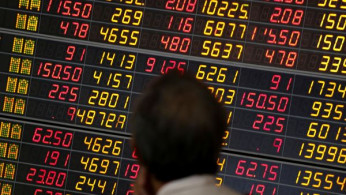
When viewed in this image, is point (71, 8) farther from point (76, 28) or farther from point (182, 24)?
point (182, 24)

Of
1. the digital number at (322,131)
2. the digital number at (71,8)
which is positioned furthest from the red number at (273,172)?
the digital number at (71,8)

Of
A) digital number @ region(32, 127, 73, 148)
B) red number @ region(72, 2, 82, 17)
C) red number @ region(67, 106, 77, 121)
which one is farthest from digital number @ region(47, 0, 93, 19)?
digital number @ region(32, 127, 73, 148)

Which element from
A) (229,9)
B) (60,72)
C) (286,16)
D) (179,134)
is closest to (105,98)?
(60,72)

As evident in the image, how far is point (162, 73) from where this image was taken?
507cm

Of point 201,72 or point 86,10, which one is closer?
point 201,72

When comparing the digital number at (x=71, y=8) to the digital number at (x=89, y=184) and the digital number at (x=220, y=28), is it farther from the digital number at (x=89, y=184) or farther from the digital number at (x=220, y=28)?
the digital number at (x=89, y=184)

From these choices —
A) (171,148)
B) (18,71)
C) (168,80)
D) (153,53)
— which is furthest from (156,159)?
(18,71)

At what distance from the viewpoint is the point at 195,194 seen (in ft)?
4.88

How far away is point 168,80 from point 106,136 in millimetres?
3675

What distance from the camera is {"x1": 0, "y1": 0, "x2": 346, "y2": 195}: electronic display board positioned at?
493cm

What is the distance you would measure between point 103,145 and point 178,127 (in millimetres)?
3746

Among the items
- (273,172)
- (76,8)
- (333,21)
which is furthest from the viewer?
(76,8)

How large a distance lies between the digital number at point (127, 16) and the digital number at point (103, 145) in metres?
0.95

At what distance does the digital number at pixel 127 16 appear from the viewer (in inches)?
198
